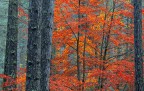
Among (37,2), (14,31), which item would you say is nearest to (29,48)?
(37,2)

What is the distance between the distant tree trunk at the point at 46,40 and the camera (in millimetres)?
7844

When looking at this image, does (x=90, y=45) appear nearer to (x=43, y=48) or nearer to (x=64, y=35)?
(x=64, y=35)

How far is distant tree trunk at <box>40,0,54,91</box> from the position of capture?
7844 millimetres

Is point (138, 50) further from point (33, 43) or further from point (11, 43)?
point (33, 43)

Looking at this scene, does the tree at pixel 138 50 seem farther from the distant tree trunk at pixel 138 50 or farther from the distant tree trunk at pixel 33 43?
the distant tree trunk at pixel 33 43

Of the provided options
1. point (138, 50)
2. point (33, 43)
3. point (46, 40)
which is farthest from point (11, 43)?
point (138, 50)

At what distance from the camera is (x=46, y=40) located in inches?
313

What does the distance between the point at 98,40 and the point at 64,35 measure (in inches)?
86.3

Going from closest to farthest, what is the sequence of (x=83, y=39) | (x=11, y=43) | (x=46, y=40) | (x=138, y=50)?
(x=46, y=40) → (x=11, y=43) → (x=138, y=50) → (x=83, y=39)

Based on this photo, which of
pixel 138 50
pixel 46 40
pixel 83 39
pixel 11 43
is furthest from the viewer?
pixel 83 39

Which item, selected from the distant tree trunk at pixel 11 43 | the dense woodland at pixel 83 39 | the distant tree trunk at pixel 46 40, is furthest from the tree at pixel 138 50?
the distant tree trunk at pixel 11 43

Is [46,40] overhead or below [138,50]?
overhead

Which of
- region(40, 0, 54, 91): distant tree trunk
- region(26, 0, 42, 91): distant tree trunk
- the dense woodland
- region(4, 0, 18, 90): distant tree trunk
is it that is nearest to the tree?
the dense woodland

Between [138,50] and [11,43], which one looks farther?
[138,50]
